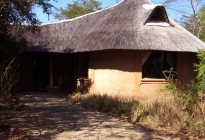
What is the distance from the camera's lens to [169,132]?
6.88 meters

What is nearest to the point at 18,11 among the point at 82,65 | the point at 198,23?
the point at 82,65

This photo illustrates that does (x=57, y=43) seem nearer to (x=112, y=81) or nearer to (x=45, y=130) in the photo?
(x=112, y=81)

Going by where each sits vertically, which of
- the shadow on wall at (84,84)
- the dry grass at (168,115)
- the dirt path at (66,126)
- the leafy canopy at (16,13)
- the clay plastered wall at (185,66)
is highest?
the leafy canopy at (16,13)

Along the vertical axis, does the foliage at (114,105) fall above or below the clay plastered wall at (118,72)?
below

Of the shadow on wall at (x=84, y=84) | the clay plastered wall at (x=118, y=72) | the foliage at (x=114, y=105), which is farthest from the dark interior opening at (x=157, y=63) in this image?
the foliage at (x=114, y=105)

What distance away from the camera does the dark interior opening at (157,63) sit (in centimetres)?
1404

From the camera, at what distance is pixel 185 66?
579 inches

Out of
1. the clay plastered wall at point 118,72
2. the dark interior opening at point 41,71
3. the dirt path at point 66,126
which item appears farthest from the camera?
the dark interior opening at point 41,71

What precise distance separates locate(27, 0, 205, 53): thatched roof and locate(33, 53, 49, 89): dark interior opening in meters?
1.21

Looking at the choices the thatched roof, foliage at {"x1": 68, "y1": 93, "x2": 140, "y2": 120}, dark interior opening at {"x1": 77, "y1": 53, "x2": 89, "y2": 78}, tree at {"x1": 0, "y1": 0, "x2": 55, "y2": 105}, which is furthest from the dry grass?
dark interior opening at {"x1": 77, "y1": 53, "x2": 89, "y2": 78}

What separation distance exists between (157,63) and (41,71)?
22.4 feet

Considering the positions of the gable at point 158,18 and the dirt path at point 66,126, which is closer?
the dirt path at point 66,126

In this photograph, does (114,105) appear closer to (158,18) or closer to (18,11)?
(18,11)

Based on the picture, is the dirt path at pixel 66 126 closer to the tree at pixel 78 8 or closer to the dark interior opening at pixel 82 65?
the dark interior opening at pixel 82 65
